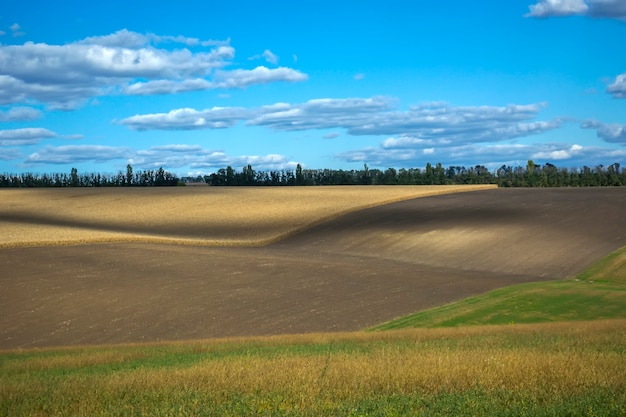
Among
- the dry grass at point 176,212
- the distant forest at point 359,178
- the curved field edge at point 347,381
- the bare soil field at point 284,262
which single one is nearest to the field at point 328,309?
the curved field edge at point 347,381

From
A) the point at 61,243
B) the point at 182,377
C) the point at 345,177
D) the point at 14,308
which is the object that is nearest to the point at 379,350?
the point at 182,377

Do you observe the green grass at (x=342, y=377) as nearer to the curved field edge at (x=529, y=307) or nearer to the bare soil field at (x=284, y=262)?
the curved field edge at (x=529, y=307)

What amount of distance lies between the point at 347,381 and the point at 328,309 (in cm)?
2086

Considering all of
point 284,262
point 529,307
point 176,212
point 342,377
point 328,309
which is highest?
point 176,212

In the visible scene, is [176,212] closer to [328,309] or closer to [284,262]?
[284,262]

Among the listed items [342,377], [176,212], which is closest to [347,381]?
[342,377]

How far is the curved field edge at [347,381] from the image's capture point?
11688 mm

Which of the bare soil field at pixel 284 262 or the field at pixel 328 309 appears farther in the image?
the bare soil field at pixel 284 262

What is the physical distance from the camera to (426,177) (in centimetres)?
13925

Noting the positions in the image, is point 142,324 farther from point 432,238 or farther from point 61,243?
point 432,238

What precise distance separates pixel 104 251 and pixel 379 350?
108ft

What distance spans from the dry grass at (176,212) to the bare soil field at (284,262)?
361mm

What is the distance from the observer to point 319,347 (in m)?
22.2

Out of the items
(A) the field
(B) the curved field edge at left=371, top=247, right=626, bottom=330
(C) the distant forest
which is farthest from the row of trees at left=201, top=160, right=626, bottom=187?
(B) the curved field edge at left=371, top=247, right=626, bottom=330
